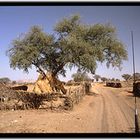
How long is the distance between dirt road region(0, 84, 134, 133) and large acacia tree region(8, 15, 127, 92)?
6.83 feet

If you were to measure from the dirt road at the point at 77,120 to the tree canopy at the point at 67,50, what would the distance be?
2.09 m

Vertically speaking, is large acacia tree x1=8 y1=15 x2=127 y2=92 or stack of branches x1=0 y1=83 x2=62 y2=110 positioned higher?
large acacia tree x1=8 y1=15 x2=127 y2=92

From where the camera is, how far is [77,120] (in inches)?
297

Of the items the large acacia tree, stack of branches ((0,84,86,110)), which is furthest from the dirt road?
the large acacia tree

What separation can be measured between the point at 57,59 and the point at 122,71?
501cm

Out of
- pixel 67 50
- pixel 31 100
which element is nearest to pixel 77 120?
pixel 31 100

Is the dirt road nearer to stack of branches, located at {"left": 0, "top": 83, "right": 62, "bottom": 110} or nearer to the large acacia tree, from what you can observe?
stack of branches, located at {"left": 0, "top": 83, "right": 62, "bottom": 110}

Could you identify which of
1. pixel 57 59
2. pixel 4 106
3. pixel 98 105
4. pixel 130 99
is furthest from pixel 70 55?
pixel 130 99

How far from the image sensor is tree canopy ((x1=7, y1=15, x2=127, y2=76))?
10792mm

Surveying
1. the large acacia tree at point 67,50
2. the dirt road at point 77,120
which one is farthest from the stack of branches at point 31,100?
the large acacia tree at point 67,50

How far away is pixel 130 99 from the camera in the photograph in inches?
301

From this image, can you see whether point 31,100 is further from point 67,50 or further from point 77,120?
point 67,50

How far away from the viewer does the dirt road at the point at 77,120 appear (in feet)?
21.1

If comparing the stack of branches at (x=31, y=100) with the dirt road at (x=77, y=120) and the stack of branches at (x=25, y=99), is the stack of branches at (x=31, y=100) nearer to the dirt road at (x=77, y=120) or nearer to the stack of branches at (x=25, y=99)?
the stack of branches at (x=25, y=99)
